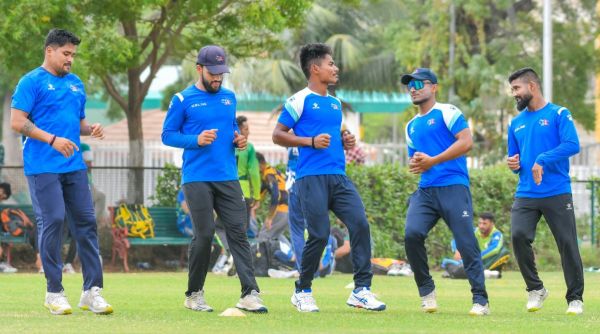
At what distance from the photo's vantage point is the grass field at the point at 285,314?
10.2 meters

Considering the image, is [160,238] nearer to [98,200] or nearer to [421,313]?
[98,200]

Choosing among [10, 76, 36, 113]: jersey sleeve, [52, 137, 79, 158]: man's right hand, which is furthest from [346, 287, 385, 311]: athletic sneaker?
[10, 76, 36, 113]: jersey sleeve

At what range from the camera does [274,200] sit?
19234 mm

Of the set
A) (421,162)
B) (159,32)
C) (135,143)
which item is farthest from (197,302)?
(135,143)

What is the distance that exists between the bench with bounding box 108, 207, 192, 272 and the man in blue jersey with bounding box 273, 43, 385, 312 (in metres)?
9.64

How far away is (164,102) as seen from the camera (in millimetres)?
30875

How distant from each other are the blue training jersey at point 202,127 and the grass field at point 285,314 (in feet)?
3.88

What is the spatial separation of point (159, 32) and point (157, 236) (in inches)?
131

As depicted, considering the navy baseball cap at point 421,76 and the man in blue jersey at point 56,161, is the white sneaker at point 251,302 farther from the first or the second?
the navy baseball cap at point 421,76

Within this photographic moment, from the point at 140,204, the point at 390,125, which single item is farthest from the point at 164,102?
the point at 390,125

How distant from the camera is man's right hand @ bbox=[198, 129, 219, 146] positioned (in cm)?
1128

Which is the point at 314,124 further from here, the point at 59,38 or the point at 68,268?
the point at 68,268

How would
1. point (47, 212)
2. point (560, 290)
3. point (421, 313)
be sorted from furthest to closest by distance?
point (560, 290) < point (421, 313) < point (47, 212)

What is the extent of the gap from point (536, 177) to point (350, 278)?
24.1ft
